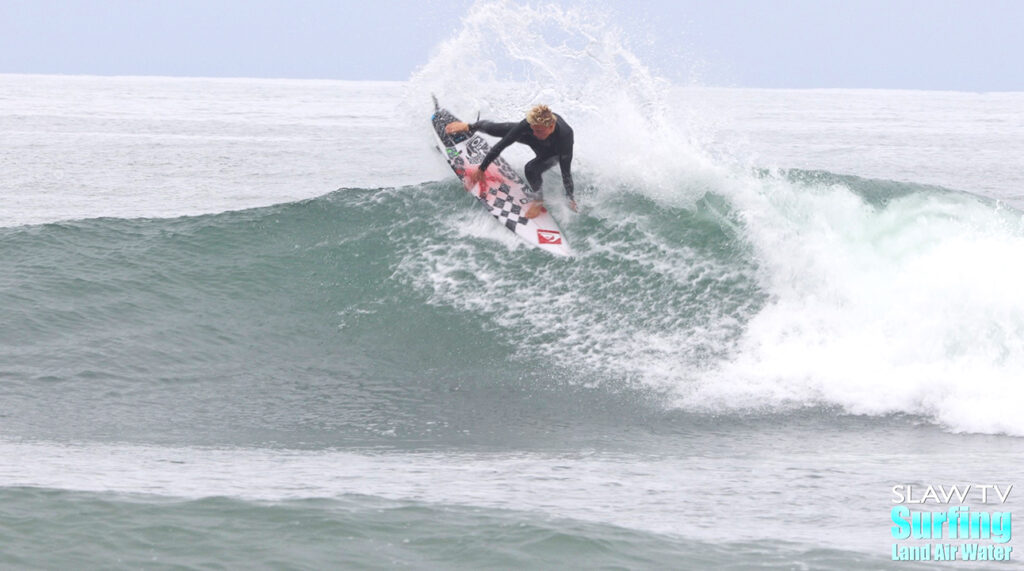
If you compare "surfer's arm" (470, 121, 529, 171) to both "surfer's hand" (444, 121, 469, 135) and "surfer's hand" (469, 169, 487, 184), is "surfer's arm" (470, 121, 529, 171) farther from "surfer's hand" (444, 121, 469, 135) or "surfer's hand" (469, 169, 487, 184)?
"surfer's hand" (444, 121, 469, 135)

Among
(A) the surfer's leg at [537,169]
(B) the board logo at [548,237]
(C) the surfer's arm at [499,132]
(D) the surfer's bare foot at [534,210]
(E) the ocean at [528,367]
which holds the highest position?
(C) the surfer's arm at [499,132]

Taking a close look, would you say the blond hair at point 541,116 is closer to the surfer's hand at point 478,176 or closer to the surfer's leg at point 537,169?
the surfer's leg at point 537,169

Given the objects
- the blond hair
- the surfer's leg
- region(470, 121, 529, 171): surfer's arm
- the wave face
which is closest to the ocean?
the wave face

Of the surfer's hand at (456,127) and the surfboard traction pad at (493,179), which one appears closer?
the surfboard traction pad at (493,179)

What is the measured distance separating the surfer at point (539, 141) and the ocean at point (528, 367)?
0.48 m

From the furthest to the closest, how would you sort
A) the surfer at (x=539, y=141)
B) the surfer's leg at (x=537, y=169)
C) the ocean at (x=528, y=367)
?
the surfer's leg at (x=537, y=169)
the surfer at (x=539, y=141)
the ocean at (x=528, y=367)

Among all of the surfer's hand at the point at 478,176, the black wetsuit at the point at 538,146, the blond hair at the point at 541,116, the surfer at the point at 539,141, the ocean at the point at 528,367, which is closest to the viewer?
the ocean at the point at 528,367

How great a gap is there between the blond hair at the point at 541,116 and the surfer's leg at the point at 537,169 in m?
0.66

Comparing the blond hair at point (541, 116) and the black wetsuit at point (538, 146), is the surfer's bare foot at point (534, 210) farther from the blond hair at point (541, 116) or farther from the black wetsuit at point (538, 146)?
the blond hair at point (541, 116)

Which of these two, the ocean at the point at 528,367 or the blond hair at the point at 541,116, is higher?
the blond hair at the point at 541,116

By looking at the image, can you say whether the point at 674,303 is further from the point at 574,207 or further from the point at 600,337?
the point at 574,207

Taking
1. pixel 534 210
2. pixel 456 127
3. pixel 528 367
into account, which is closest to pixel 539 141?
pixel 534 210

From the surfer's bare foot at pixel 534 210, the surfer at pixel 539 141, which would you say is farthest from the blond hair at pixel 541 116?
the surfer's bare foot at pixel 534 210

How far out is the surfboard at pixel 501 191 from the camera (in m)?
12.8
